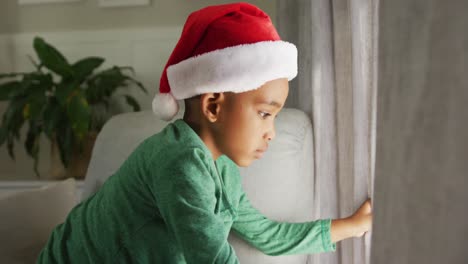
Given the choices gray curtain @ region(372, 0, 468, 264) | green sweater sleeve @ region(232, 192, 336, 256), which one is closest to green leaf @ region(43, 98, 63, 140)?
green sweater sleeve @ region(232, 192, 336, 256)

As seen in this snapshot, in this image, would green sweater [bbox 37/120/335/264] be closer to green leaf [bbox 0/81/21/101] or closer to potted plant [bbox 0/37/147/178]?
potted plant [bbox 0/37/147/178]

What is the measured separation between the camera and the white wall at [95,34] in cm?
244

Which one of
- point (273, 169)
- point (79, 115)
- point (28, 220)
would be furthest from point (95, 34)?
point (273, 169)

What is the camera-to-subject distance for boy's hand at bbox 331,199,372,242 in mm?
931

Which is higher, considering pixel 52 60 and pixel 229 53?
pixel 229 53

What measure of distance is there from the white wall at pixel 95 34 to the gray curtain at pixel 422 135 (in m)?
1.97

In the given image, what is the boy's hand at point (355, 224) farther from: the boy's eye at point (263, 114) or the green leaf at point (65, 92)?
the green leaf at point (65, 92)

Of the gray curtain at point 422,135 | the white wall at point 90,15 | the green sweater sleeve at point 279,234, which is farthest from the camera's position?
the white wall at point 90,15

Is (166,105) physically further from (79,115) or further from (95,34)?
(95,34)

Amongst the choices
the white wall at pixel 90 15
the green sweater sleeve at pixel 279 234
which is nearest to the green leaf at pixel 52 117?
the white wall at pixel 90 15

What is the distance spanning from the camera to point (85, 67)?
228 centimetres

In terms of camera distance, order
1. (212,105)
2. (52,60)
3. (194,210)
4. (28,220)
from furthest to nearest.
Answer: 1. (52,60)
2. (28,220)
3. (212,105)
4. (194,210)

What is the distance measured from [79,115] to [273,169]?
121 centimetres

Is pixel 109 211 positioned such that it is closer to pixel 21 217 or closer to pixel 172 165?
pixel 172 165
